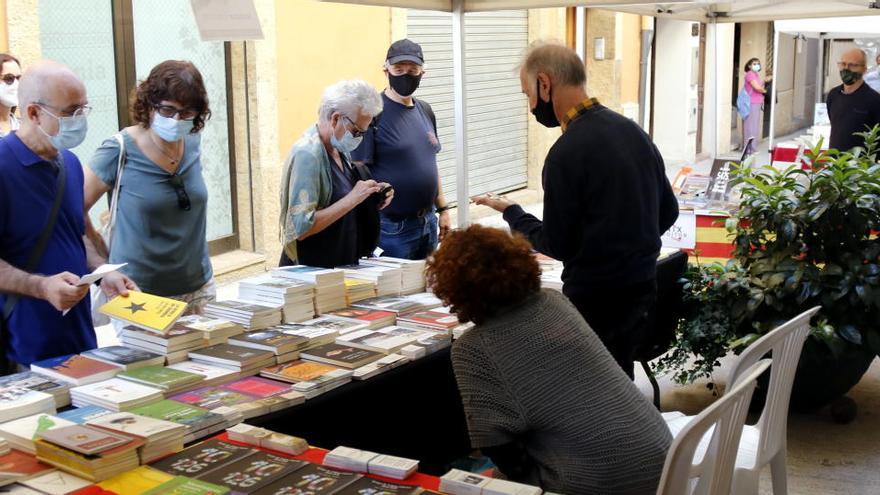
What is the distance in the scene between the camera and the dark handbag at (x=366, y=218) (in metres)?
4.18

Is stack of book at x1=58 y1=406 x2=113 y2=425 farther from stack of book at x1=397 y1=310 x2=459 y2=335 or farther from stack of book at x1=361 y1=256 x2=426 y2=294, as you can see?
stack of book at x1=361 y1=256 x2=426 y2=294

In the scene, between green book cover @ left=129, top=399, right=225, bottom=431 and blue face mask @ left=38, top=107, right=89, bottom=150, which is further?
blue face mask @ left=38, top=107, right=89, bottom=150

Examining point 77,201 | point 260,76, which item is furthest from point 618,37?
point 77,201

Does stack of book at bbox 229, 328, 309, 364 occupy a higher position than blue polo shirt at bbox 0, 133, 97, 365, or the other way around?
blue polo shirt at bbox 0, 133, 97, 365

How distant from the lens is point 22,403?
2.58 meters

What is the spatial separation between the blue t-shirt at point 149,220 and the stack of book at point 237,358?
503 millimetres

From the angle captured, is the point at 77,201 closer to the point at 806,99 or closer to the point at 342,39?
the point at 342,39

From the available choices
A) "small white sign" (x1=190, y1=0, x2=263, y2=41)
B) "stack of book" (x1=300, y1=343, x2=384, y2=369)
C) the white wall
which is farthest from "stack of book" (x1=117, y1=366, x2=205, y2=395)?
the white wall

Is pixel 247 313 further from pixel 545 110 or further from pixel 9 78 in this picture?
pixel 9 78

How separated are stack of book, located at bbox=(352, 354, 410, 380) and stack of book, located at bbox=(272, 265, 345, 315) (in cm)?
58

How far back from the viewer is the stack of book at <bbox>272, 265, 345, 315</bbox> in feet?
12.0

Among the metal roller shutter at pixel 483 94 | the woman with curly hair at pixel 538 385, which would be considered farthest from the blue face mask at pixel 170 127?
the metal roller shutter at pixel 483 94

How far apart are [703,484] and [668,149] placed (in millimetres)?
15266

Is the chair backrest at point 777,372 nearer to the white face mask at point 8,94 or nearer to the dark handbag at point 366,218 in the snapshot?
the dark handbag at point 366,218
